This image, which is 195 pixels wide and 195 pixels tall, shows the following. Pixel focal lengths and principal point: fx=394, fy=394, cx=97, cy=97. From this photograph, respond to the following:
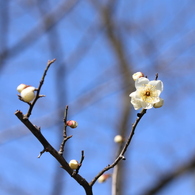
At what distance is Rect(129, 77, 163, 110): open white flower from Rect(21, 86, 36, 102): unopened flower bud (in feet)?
0.79

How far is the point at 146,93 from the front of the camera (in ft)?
2.87

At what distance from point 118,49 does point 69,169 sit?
368 centimetres

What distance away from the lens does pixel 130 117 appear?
383 centimetres

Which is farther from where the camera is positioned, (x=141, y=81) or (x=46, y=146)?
(x=141, y=81)

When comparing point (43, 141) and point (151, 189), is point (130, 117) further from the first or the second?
point (43, 141)

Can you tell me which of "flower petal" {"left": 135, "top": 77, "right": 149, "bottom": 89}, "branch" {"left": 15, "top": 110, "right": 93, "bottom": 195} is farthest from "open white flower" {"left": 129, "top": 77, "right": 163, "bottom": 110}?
"branch" {"left": 15, "top": 110, "right": 93, "bottom": 195}

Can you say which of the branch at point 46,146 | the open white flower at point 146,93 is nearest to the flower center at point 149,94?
the open white flower at point 146,93

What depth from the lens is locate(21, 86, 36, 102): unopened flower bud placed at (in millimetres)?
735

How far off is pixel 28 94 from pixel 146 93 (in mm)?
273

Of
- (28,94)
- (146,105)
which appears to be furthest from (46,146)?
(146,105)

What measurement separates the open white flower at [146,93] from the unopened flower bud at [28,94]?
0.24m

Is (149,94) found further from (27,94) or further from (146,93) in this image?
(27,94)

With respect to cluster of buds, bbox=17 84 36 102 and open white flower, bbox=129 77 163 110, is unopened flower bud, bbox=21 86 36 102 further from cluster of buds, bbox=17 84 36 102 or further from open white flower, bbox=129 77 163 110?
open white flower, bbox=129 77 163 110

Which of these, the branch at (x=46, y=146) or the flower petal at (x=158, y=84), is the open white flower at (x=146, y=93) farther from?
the branch at (x=46, y=146)
